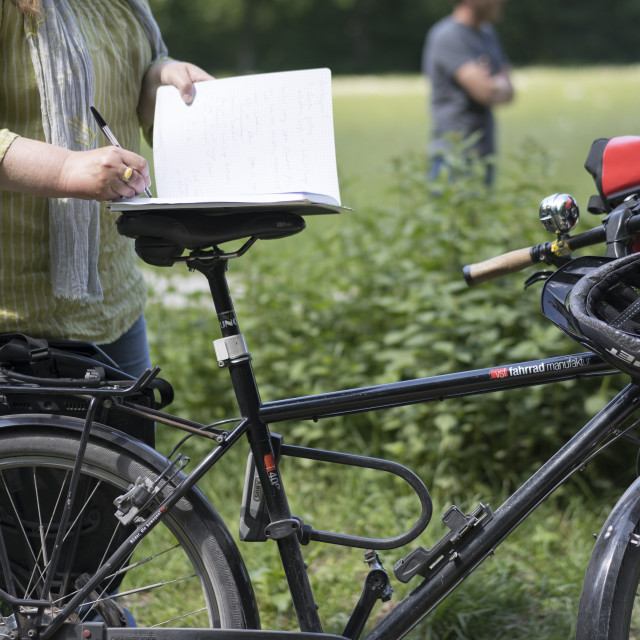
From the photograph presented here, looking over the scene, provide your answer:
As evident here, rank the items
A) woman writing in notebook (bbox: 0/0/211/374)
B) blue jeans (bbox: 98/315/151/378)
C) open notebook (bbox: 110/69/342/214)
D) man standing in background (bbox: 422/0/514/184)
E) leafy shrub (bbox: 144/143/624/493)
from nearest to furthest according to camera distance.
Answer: woman writing in notebook (bbox: 0/0/211/374)
open notebook (bbox: 110/69/342/214)
blue jeans (bbox: 98/315/151/378)
leafy shrub (bbox: 144/143/624/493)
man standing in background (bbox: 422/0/514/184)

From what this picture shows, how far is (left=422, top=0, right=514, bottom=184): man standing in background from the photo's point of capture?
Answer: 4.94m

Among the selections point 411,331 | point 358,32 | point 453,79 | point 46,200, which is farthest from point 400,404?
point 358,32

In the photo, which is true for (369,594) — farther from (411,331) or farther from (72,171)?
(411,331)

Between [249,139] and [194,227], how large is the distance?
0.74 feet

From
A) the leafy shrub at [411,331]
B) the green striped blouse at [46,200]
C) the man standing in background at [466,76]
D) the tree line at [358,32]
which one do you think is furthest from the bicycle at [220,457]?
the tree line at [358,32]

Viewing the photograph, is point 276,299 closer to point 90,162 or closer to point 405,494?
point 405,494

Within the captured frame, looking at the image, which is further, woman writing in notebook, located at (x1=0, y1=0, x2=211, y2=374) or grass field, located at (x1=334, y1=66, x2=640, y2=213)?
grass field, located at (x1=334, y1=66, x2=640, y2=213)

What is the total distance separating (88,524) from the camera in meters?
1.86

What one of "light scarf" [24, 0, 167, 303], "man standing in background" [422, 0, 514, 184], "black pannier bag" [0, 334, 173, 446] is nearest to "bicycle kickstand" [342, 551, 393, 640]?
"black pannier bag" [0, 334, 173, 446]

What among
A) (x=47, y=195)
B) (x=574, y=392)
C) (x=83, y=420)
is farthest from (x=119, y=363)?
(x=574, y=392)

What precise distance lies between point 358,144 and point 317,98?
15579 millimetres

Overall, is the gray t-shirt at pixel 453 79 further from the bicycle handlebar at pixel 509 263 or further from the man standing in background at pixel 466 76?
the bicycle handlebar at pixel 509 263

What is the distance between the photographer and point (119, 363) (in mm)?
2043

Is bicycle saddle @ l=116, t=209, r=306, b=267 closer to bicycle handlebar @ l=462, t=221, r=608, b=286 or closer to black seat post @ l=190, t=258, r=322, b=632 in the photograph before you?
black seat post @ l=190, t=258, r=322, b=632
